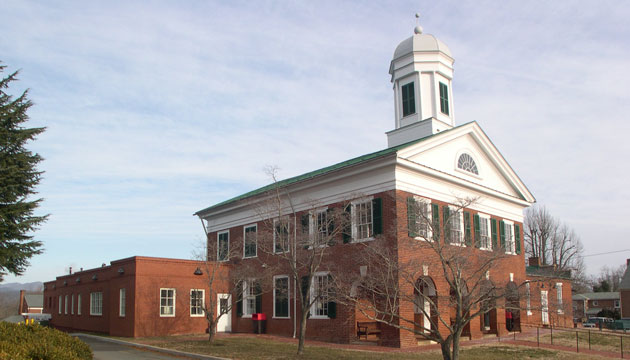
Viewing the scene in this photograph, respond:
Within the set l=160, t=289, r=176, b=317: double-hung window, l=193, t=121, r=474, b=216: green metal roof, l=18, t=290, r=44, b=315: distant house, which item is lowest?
l=18, t=290, r=44, b=315: distant house

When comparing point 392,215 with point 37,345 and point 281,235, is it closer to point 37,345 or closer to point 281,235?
point 281,235

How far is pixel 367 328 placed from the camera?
822 inches

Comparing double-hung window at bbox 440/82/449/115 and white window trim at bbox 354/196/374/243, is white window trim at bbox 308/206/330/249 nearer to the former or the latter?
white window trim at bbox 354/196/374/243

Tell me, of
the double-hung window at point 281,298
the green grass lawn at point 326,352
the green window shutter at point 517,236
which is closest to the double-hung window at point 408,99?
the green window shutter at point 517,236

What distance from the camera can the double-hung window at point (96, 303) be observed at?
30.0m

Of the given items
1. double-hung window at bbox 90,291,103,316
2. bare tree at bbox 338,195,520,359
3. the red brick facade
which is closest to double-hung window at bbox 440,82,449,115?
bare tree at bbox 338,195,520,359

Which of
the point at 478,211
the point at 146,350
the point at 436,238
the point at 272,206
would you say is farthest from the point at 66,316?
the point at 436,238

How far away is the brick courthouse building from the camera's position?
2189 cm

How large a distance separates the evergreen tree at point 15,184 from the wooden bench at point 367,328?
15.4m

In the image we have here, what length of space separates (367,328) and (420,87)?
1297 cm

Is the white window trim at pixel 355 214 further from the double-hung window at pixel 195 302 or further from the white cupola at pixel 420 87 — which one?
the double-hung window at pixel 195 302

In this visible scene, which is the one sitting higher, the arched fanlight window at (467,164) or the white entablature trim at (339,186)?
the arched fanlight window at (467,164)

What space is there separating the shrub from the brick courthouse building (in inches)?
411

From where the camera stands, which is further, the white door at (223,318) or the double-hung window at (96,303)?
the double-hung window at (96,303)
